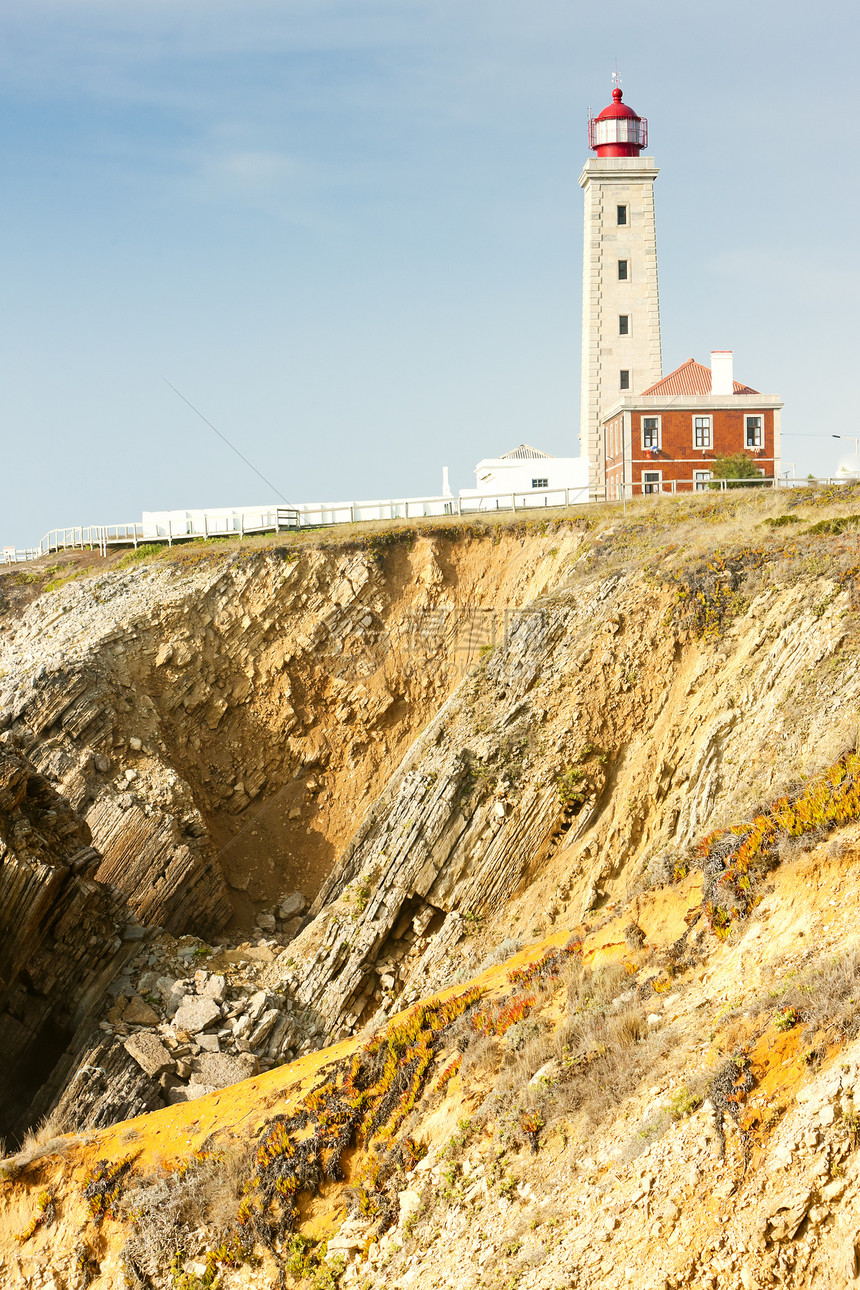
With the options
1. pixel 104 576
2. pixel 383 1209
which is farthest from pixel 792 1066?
pixel 104 576

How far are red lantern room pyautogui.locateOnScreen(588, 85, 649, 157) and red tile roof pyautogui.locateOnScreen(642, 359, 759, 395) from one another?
10.6 metres

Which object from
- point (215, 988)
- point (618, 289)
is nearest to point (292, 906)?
point (215, 988)

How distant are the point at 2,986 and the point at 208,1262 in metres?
9.06

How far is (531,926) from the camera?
736 inches

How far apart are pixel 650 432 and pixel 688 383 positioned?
3.40 meters

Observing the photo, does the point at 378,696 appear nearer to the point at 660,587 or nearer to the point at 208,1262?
the point at 660,587

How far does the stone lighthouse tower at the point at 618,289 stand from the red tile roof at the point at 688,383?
178cm

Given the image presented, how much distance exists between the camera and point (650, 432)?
3991 cm

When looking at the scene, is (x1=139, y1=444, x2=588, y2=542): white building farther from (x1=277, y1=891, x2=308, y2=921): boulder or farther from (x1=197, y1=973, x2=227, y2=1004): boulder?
(x1=197, y1=973, x2=227, y2=1004): boulder

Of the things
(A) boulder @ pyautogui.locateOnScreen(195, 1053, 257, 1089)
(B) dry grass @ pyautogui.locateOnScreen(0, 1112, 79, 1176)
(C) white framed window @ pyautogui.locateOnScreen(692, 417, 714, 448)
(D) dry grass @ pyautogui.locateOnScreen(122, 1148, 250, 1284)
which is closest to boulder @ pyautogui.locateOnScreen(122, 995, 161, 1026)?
(A) boulder @ pyautogui.locateOnScreen(195, 1053, 257, 1089)

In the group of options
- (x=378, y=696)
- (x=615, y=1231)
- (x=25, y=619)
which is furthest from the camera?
(x=25, y=619)

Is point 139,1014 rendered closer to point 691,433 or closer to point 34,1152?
point 34,1152

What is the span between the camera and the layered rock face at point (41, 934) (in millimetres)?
17844

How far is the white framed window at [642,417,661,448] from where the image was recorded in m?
39.8
